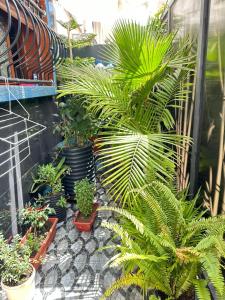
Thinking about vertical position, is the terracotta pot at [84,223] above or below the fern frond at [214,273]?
below

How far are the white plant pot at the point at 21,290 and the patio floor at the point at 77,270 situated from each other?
18 cm

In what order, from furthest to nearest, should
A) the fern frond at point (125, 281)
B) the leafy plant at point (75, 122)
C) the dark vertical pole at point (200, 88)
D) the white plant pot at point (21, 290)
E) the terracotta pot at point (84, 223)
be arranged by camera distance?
the leafy plant at point (75, 122)
the terracotta pot at point (84, 223)
the dark vertical pole at point (200, 88)
the white plant pot at point (21, 290)
the fern frond at point (125, 281)

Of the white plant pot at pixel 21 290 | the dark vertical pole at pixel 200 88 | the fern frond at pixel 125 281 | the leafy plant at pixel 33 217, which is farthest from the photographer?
the leafy plant at pixel 33 217

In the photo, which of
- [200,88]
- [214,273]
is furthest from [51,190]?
[214,273]

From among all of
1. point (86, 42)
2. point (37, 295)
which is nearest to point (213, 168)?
point (37, 295)

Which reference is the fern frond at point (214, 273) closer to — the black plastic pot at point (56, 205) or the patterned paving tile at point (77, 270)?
the patterned paving tile at point (77, 270)

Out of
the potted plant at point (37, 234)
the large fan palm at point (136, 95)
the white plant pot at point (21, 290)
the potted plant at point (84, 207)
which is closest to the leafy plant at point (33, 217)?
the potted plant at point (37, 234)

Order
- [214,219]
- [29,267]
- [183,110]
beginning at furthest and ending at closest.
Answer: [183,110] → [29,267] → [214,219]

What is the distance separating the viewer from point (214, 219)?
120 centimetres

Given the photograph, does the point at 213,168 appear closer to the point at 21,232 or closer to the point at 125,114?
the point at 125,114

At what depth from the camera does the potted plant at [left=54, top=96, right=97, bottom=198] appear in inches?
105

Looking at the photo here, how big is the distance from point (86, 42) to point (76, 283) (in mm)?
3117

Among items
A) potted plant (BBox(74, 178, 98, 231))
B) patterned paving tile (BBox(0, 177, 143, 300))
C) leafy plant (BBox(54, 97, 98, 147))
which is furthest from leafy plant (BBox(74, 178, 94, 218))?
leafy plant (BBox(54, 97, 98, 147))

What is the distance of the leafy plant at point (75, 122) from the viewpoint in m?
2.66
